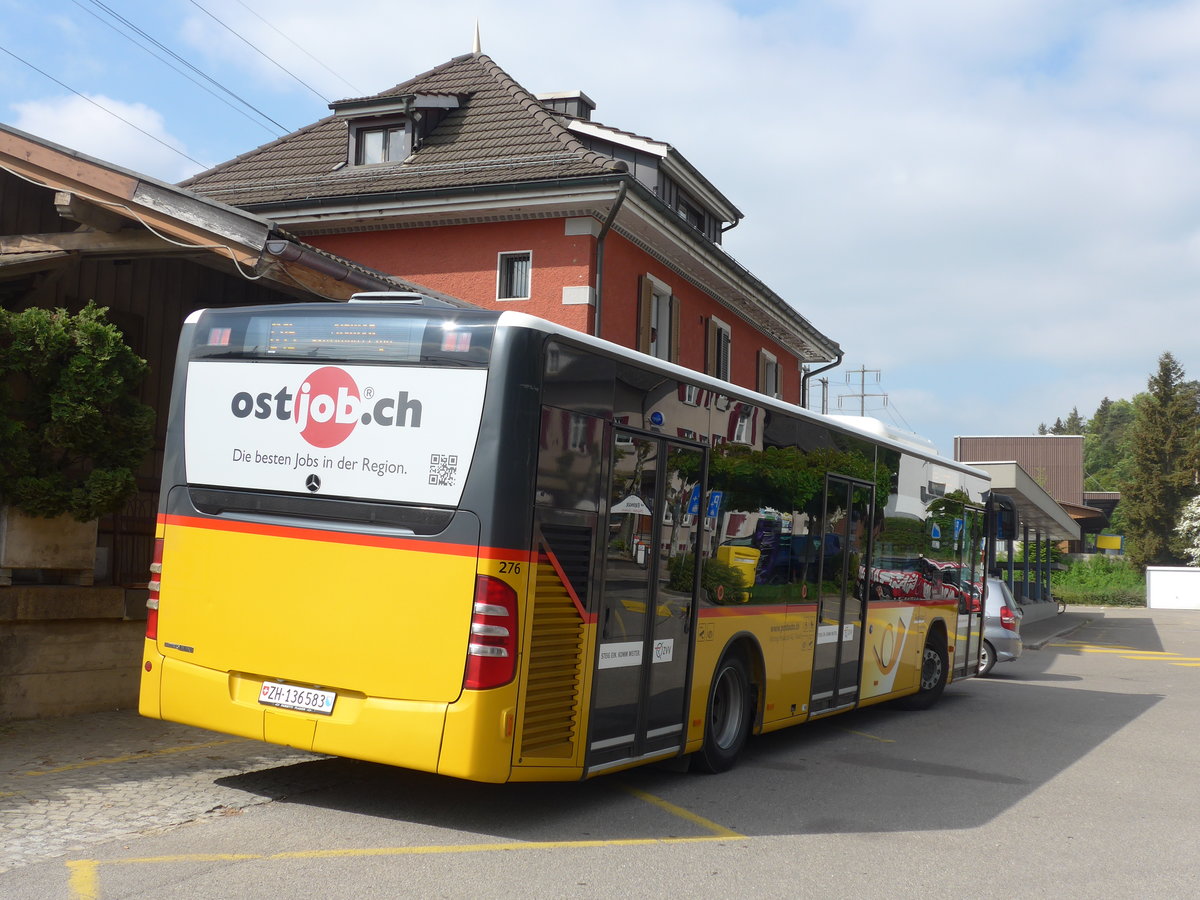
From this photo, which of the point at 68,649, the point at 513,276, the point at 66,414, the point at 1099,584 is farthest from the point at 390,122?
the point at 1099,584

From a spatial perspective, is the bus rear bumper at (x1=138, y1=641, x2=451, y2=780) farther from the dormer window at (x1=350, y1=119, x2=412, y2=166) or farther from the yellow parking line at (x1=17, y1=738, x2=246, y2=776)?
the dormer window at (x1=350, y1=119, x2=412, y2=166)

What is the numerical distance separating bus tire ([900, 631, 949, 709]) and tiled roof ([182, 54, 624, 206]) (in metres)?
9.17

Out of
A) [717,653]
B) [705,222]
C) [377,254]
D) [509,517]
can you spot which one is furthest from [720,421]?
[705,222]

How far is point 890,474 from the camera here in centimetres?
1183

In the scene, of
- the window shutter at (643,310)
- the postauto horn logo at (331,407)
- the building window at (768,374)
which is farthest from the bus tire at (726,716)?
the building window at (768,374)

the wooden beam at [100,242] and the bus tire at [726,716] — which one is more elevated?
the wooden beam at [100,242]

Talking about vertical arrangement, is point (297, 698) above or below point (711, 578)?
below

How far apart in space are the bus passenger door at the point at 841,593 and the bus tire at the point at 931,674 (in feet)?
8.19

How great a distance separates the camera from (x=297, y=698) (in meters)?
6.62

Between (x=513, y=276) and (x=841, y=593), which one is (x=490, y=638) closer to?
(x=841, y=593)

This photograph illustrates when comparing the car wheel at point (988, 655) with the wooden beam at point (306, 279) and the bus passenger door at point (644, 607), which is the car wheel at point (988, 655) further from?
the wooden beam at point (306, 279)

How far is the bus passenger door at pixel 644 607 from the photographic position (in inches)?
281

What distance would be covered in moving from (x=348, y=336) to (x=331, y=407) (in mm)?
414

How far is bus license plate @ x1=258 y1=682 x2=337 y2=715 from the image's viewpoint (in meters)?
6.54
